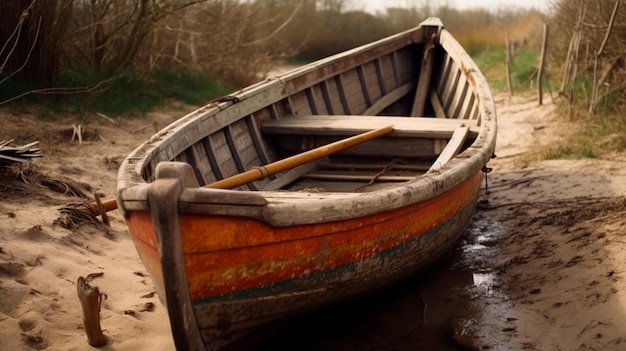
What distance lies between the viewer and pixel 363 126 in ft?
20.7

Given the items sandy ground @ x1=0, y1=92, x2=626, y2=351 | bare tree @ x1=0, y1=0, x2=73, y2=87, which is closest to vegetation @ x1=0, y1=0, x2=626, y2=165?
bare tree @ x1=0, y1=0, x2=73, y2=87

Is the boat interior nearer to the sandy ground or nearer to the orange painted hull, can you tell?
the sandy ground

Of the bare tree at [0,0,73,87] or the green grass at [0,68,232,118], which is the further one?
the green grass at [0,68,232,118]

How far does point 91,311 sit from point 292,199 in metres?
1.15

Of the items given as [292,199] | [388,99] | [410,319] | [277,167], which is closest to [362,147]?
[277,167]

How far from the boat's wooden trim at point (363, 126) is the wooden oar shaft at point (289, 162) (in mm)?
Answer: 189

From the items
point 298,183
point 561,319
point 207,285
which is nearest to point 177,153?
point 298,183

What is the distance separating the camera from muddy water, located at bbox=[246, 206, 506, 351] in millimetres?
4438

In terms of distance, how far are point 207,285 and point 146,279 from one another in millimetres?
1583

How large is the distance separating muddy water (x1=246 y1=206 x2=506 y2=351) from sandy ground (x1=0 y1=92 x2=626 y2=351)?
2cm

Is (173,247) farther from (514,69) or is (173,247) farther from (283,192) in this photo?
(514,69)

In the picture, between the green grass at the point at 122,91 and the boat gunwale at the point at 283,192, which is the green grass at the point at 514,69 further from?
the boat gunwale at the point at 283,192

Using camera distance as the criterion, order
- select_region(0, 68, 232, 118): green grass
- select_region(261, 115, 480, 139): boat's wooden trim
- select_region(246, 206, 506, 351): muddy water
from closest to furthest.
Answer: select_region(246, 206, 506, 351): muddy water, select_region(261, 115, 480, 139): boat's wooden trim, select_region(0, 68, 232, 118): green grass

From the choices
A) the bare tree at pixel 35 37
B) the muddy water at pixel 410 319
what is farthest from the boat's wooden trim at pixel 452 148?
the bare tree at pixel 35 37
